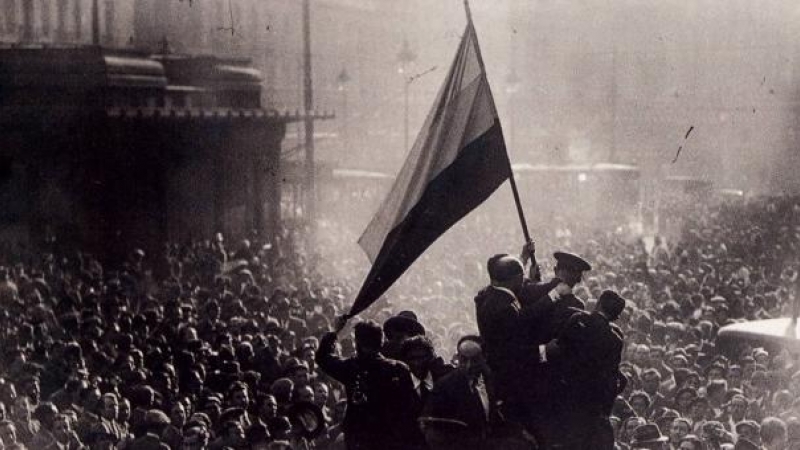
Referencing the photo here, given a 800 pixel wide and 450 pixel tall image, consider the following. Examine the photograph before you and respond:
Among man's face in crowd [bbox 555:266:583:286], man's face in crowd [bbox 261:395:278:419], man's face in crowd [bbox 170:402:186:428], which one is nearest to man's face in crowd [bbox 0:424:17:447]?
man's face in crowd [bbox 170:402:186:428]

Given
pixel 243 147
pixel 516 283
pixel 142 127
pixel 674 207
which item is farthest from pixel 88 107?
pixel 674 207

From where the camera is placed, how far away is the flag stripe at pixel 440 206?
283 inches

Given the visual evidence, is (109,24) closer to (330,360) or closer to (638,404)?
(638,404)

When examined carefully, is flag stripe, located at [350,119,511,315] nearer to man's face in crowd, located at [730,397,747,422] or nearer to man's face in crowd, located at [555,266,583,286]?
man's face in crowd, located at [555,266,583,286]

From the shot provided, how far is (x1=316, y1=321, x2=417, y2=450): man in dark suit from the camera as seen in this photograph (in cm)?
634

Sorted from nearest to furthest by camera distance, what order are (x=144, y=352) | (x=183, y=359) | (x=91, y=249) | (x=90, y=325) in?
(x=183, y=359)
(x=144, y=352)
(x=90, y=325)
(x=91, y=249)

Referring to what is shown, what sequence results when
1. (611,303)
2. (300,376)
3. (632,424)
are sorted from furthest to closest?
1. (300,376)
2. (632,424)
3. (611,303)

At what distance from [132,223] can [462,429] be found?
67.1 ft

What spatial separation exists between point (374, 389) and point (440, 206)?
5.22 ft

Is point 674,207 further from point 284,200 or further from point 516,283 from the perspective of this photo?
point 516,283

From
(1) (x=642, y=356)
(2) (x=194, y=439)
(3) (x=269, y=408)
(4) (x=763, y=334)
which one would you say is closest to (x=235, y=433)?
(2) (x=194, y=439)

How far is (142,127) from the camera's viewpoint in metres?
25.4

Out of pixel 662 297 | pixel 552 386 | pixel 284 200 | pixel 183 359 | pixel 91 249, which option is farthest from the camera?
pixel 284 200

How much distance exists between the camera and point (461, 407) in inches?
238
